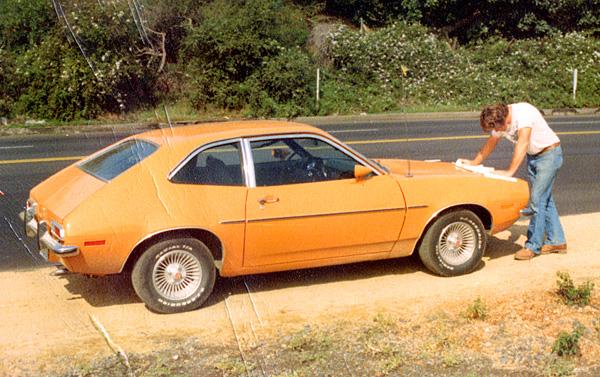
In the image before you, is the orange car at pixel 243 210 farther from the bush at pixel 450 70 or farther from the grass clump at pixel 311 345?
the bush at pixel 450 70

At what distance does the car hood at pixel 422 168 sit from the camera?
7461 millimetres

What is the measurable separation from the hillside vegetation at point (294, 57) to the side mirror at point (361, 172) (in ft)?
31.9

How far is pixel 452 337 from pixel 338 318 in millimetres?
901

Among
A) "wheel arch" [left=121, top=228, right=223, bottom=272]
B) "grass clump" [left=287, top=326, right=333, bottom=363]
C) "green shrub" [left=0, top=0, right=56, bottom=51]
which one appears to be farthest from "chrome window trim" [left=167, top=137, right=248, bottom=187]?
"green shrub" [left=0, top=0, right=56, bottom=51]

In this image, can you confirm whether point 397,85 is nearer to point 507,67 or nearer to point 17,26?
point 507,67

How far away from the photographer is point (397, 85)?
97.3 feet

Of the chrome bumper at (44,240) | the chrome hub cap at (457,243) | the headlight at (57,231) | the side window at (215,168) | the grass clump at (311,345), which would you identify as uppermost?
the side window at (215,168)

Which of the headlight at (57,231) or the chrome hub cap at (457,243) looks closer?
the headlight at (57,231)

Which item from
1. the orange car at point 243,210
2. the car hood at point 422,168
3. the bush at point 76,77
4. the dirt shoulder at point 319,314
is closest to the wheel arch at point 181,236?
the orange car at point 243,210

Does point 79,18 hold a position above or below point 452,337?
above

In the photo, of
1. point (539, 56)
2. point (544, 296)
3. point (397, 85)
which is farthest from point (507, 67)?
point (544, 296)

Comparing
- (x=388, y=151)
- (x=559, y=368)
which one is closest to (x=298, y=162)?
(x=559, y=368)

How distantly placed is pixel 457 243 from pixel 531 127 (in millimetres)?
1359

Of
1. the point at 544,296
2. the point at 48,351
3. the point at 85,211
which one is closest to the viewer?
the point at 48,351
